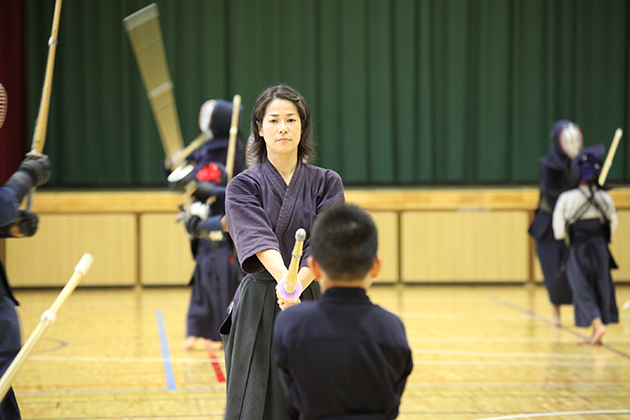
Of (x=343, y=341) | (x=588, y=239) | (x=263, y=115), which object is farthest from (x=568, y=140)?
(x=343, y=341)

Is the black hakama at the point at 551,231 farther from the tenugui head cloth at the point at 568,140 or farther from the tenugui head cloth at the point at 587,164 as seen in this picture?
the tenugui head cloth at the point at 587,164

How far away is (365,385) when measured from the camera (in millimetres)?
1852

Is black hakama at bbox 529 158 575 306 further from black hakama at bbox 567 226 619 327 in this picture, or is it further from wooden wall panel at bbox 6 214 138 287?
wooden wall panel at bbox 6 214 138 287

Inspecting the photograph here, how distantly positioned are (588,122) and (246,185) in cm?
922

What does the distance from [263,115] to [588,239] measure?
157 inches

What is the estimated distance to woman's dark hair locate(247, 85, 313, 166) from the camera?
2666 mm

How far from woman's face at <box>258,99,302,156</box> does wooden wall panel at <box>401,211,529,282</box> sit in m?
6.73

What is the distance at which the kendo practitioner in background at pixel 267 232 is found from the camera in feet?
8.20

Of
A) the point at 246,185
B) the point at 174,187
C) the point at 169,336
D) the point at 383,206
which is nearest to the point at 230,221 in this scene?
the point at 246,185

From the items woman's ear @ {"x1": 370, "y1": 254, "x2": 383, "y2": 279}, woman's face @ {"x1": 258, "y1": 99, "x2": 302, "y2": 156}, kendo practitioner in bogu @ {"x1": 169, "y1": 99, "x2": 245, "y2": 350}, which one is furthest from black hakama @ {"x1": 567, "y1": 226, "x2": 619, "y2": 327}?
woman's ear @ {"x1": 370, "y1": 254, "x2": 383, "y2": 279}

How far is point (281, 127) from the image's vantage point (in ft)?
8.56

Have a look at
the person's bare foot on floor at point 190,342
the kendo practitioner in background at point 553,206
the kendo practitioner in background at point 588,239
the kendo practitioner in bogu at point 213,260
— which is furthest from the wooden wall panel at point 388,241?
the person's bare foot on floor at point 190,342

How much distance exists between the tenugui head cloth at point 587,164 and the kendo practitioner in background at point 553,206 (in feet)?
1.08

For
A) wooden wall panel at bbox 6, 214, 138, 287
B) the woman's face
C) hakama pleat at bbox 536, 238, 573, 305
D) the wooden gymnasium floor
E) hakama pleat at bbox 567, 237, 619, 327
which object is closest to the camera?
the woman's face
